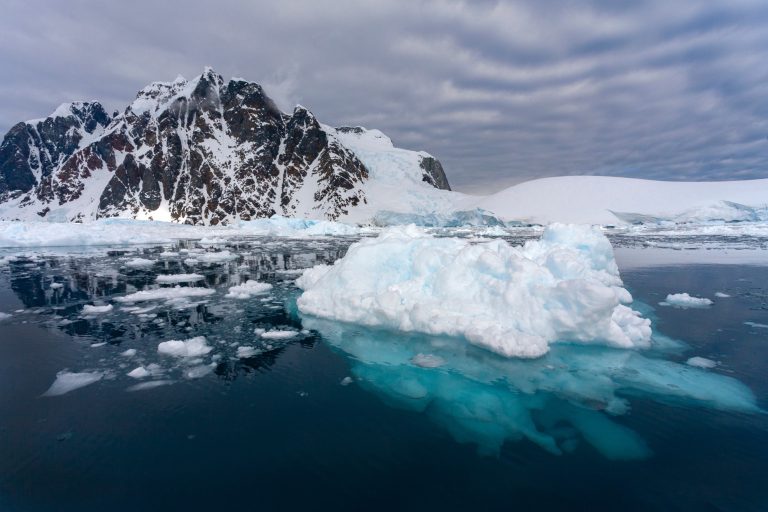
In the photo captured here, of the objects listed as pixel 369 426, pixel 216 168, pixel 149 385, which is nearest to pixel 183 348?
pixel 149 385

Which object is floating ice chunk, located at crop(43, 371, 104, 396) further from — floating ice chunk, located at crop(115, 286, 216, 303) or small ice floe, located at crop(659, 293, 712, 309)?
small ice floe, located at crop(659, 293, 712, 309)

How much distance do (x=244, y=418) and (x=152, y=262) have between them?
72.5 ft

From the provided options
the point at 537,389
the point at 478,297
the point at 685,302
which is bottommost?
the point at 537,389

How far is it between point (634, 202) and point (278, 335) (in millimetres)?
61445

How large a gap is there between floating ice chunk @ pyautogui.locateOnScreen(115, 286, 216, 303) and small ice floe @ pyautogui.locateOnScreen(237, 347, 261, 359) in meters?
6.68

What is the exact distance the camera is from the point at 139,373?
24.6 ft

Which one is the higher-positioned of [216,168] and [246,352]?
[216,168]

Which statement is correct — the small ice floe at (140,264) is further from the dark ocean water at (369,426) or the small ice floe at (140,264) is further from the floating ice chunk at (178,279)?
the dark ocean water at (369,426)

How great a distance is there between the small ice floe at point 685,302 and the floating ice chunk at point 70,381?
16.5 m

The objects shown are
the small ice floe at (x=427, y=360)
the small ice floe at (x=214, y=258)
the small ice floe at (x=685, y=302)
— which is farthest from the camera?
the small ice floe at (x=214, y=258)

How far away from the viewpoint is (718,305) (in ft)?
43.0

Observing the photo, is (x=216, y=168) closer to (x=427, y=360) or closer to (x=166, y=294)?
(x=166, y=294)

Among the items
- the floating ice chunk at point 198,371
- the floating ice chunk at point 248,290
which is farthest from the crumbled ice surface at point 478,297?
the floating ice chunk at point 198,371

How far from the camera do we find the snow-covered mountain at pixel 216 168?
111562 millimetres
